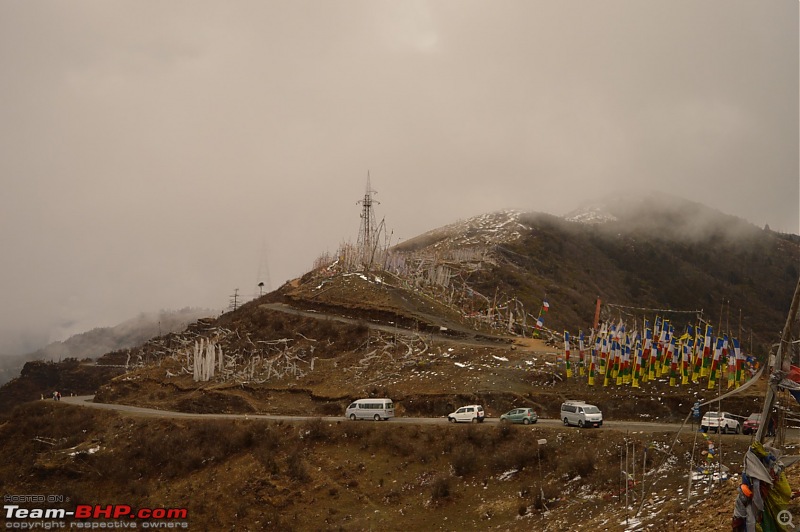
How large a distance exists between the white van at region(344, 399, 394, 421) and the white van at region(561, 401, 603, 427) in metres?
13.5

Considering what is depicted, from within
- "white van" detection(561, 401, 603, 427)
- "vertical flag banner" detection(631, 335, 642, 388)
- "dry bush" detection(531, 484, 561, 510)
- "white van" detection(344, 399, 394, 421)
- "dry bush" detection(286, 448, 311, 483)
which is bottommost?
"dry bush" detection(286, 448, 311, 483)

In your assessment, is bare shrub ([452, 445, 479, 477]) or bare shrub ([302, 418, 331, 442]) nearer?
bare shrub ([452, 445, 479, 477])

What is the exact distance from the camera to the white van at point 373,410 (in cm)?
4506

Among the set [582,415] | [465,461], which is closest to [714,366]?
[582,415]

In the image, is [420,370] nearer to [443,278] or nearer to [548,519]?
[548,519]

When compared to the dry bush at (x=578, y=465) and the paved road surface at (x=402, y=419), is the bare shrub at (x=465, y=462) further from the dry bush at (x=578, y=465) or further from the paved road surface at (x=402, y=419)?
the paved road surface at (x=402, y=419)

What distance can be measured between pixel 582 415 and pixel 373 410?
15.8 metres

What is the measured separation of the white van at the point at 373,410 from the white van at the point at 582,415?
1347 centimetres

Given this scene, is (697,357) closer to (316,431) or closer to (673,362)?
A: (673,362)

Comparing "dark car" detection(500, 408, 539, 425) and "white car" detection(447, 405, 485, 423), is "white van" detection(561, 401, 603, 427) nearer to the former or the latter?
"dark car" detection(500, 408, 539, 425)

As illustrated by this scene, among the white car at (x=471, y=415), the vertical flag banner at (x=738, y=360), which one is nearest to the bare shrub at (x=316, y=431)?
the white car at (x=471, y=415)

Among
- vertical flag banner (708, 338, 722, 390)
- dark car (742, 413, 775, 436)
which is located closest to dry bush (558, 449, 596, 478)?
dark car (742, 413, 775, 436)

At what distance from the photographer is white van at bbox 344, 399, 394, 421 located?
45.1 m

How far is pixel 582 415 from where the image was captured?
3684cm
